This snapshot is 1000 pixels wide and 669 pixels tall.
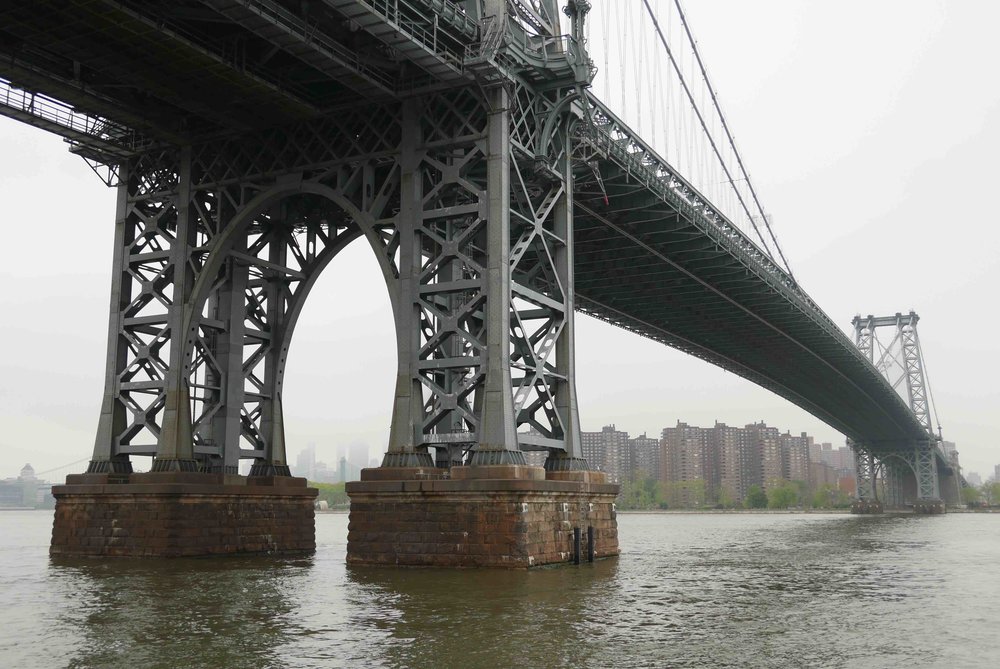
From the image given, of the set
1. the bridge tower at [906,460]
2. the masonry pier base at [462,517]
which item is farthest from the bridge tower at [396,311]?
the bridge tower at [906,460]

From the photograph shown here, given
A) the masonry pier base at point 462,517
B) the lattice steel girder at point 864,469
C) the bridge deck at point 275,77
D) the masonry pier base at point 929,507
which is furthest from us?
the lattice steel girder at point 864,469

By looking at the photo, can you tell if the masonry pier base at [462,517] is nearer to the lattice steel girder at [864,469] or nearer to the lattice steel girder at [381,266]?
the lattice steel girder at [381,266]

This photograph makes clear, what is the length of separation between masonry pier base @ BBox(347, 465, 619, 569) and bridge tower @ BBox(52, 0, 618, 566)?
0.19 ft

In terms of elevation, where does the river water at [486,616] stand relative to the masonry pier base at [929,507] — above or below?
below

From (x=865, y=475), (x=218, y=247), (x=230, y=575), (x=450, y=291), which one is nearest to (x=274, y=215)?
(x=218, y=247)

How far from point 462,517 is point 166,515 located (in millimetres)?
9839

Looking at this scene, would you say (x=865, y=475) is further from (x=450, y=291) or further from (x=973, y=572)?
(x=450, y=291)

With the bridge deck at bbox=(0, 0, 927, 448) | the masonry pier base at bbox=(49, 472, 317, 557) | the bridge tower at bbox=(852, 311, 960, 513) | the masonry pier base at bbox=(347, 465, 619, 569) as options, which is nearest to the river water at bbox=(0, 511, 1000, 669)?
the masonry pier base at bbox=(347, 465, 619, 569)

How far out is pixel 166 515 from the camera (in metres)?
30.9

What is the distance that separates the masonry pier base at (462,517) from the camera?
85.6 feet

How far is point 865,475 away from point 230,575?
13059cm

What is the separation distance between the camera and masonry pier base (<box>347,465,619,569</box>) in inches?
1027

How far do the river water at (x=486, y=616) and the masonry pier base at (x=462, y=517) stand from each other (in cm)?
73

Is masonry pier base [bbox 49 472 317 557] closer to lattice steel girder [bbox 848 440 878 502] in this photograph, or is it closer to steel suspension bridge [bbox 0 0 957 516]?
steel suspension bridge [bbox 0 0 957 516]
